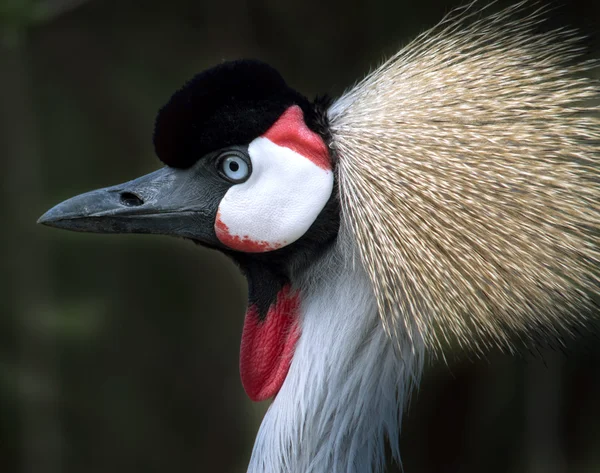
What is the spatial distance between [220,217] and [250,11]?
1.74m

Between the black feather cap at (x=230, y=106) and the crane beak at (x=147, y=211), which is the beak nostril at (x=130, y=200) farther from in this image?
the black feather cap at (x=230, y=106)

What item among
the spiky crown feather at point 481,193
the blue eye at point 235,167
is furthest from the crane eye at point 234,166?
the spiky crown feather at point 481,193

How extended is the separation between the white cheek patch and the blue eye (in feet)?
0.04

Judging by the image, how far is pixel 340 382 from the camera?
1.13 m

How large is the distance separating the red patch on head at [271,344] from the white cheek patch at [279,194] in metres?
0.13

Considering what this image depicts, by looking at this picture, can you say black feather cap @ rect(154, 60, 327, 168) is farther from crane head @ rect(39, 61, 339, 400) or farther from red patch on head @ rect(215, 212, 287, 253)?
red patch on head @ rect(215, 212, 287, 253)

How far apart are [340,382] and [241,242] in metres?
0.24

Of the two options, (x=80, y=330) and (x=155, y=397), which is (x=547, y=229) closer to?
(x=80, y=330)

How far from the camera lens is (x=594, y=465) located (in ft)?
8.70

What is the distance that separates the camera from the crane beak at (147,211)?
117 cm

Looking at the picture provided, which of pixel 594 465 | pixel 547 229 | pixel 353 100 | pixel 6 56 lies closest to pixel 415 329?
pixel 547 229

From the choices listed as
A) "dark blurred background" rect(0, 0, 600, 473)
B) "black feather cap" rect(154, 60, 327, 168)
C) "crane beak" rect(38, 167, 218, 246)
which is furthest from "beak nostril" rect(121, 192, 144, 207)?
"dark blurred background" rect(0, 0, 600, 473)

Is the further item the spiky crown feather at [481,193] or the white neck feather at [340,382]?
the white neck feather at [340,382]

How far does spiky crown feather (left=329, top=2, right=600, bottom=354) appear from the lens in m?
1.03
